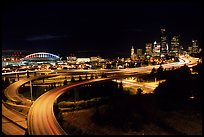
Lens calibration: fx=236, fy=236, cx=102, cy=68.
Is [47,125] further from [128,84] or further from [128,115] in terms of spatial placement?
[128,84]

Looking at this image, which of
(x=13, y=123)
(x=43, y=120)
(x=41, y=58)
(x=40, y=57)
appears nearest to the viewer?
(x=43, y=120)

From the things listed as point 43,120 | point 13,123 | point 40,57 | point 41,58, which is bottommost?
point 13,123

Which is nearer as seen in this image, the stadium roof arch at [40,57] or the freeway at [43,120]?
the freeway at [43,120]

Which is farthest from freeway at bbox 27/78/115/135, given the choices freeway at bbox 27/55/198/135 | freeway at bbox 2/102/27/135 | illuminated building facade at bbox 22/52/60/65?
illuminated building facade at bbox 22/52/60/65

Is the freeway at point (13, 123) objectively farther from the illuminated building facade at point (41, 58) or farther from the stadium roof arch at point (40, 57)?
the stadium roof arch at point (40, 57)

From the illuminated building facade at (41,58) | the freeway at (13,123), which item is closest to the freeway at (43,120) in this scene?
the freeway at (13,123)

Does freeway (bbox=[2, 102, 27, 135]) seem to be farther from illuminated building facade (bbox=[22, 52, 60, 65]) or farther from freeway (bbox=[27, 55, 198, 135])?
illuminated building facade (bbox=[22, 52, 60, 65])

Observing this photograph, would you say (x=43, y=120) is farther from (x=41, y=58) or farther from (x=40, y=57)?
(x=40, y=57)

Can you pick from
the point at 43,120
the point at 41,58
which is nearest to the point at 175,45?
the point at 41,58

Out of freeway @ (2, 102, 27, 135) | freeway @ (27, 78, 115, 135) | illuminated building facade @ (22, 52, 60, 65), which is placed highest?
illuminated building facade @ (22, 52, 60, 65)

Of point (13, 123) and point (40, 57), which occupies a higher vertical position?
point (40, 57)

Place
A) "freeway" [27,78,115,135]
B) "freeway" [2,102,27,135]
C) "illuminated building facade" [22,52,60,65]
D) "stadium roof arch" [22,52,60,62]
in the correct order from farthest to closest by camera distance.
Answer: "stadium roof arch" [22,52,60,62], "illuminated building facade" [22,52,60,65], "freeway" [2,102,27,135], "freeway" [27,78,115,135]
